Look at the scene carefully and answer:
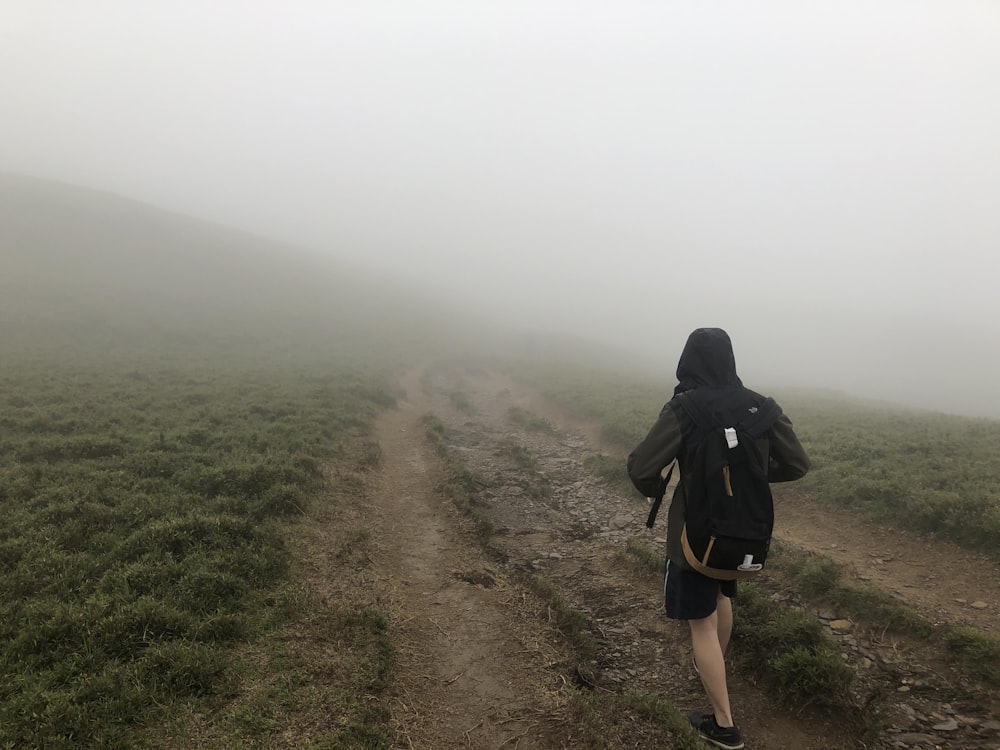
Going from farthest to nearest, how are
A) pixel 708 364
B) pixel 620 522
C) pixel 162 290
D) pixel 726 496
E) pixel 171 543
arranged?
pixel 162 290 → pixel 620 522 → pixel 171 543 → pixel 708 364 → pixel 726 496

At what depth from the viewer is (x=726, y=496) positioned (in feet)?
14.4

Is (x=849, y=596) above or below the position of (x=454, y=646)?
above

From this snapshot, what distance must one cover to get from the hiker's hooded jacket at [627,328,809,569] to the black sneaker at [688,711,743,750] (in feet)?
6.19

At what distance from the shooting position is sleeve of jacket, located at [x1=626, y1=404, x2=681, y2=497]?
4.60 meters

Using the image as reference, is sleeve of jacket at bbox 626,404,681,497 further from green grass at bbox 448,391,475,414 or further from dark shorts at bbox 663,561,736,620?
green grass at bbox 448,391,475,414

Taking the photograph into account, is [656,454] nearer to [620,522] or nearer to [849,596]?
[849,596]

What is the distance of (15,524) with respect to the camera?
7707mm

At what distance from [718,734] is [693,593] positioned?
62.7 inches

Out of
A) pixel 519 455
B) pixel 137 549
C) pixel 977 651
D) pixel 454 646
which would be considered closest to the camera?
pixel 977 651

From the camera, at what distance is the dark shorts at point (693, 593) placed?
473cm

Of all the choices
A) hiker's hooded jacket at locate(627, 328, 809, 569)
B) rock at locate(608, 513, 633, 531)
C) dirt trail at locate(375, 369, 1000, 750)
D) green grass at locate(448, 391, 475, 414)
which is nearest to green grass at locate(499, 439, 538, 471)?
dirt trail at locate(375, 369, 1000, 750)

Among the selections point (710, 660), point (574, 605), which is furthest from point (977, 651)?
point (574, 605)

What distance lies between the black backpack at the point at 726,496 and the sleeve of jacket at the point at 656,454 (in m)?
0.16

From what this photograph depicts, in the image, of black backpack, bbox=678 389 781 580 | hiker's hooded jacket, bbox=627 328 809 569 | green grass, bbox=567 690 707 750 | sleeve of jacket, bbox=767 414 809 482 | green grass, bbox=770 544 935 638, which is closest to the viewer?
black backpack, bbox=678 389 781 580
